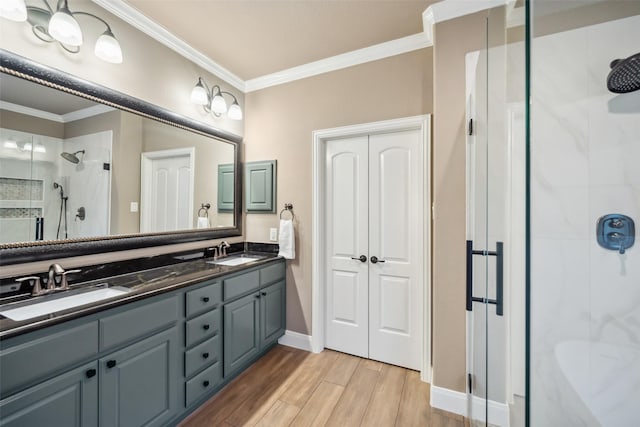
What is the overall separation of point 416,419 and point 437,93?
214 cm

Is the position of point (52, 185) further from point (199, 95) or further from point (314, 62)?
point (314, 62)

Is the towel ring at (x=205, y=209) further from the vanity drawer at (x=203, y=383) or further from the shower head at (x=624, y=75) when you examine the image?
the shower head at (x=624, y=75)

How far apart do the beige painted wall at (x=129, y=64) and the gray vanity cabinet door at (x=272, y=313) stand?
5.41 feet

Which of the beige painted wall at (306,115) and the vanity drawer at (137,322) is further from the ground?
the beige painted wall at (306,115)

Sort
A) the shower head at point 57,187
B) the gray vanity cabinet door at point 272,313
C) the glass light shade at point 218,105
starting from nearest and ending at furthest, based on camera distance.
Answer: the shower head at point 57,187
the gray vanity cabinet door at point 272,313
the glass light shade at point 218,105

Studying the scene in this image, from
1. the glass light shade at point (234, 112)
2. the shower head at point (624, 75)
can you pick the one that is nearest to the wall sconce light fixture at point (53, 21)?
the glass light shade at point (234, 112)

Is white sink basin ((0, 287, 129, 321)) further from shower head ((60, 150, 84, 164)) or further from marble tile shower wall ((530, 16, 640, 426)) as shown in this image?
marble tile shower wall ((530, 16, 640, 426))

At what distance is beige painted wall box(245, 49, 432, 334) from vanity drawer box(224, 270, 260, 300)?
0.48 m

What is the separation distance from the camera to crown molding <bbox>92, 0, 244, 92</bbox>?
168cm

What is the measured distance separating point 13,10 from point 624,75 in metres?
2.95

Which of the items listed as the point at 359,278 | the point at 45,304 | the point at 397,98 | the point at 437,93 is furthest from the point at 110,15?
the point at 359,278

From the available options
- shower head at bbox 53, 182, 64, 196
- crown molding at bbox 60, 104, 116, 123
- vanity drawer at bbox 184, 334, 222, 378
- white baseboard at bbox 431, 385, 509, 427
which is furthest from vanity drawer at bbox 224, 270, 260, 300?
white baseboard at bbox 431, 385, 509, 427

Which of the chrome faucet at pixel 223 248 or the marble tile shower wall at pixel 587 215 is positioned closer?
the marble tile shower wall at pixel 587 215

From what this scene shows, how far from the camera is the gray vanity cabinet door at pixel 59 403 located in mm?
927
